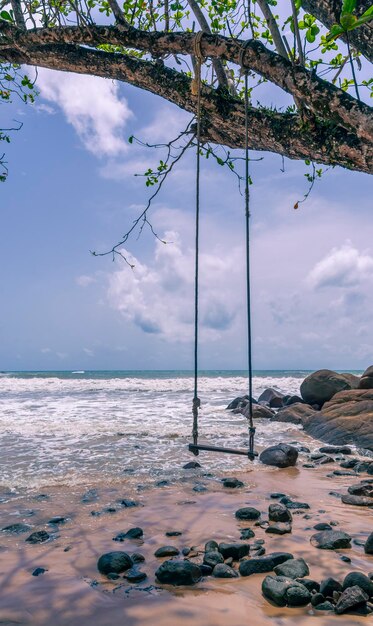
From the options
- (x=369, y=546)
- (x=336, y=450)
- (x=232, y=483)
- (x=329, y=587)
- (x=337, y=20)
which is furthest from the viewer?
(x=336, y=450)

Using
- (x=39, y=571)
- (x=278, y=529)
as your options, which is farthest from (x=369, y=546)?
(x=39, y=571)

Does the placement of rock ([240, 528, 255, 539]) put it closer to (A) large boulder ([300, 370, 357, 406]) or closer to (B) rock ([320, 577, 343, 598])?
(B) rock ([320, 577, 343, 598])

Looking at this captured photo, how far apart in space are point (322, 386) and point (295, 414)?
1916 millimetres

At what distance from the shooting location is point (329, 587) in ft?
8.39

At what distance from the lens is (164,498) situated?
480 cm

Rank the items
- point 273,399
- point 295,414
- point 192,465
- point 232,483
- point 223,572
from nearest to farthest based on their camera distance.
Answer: point 223,572 < point 232,483 < point 192,465 < point 295,414 < point 273,399

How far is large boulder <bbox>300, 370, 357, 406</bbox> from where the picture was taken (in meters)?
12.7

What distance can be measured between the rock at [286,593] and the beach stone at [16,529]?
7.54ft

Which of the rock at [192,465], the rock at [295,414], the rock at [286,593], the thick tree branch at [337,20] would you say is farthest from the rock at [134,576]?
the rock at [295,414]

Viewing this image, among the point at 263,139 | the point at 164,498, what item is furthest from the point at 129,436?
the point at 263,139

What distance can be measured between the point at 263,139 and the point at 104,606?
362 cm

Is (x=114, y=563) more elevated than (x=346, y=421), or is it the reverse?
(x=346, y=421)

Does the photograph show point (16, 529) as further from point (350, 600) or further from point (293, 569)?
point (350, 600)

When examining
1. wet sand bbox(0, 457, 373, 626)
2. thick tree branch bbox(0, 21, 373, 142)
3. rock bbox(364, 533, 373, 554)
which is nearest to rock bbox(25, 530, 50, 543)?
wet sand bbox(0, 457, 373, 626)
